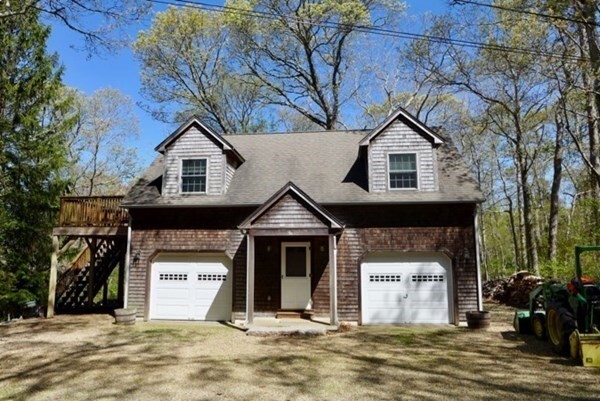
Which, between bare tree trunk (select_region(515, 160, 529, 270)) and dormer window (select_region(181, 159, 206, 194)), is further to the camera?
bare tree trunk (select_region(515, 160, 529, 270))

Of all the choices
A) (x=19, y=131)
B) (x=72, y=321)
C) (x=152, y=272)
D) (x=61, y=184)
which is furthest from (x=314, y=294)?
(x=19, y=131)

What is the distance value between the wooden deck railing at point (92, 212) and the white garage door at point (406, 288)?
860 centimetres

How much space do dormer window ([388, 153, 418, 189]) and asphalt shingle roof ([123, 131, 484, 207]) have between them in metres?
0.35

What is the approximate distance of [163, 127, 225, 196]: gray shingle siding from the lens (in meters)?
13.8

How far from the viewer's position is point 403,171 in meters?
13.1

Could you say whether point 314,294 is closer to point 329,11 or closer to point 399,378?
point 399,378

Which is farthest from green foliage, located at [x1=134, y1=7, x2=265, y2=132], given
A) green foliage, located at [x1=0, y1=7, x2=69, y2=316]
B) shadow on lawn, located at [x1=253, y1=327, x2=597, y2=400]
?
shadow on lawn, located at [x1=253, y1=327, x2=597, y2=400]

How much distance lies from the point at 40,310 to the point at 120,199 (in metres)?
7.11

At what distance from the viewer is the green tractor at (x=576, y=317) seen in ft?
23.1

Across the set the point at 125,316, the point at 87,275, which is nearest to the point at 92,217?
the point at 87,275

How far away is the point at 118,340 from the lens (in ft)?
33.0

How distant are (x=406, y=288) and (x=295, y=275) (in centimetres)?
348

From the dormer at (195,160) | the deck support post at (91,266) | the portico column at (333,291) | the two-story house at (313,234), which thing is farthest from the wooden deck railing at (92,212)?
the portico column at (333,291)

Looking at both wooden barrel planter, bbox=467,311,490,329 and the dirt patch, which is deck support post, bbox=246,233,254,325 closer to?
the dirt patch
